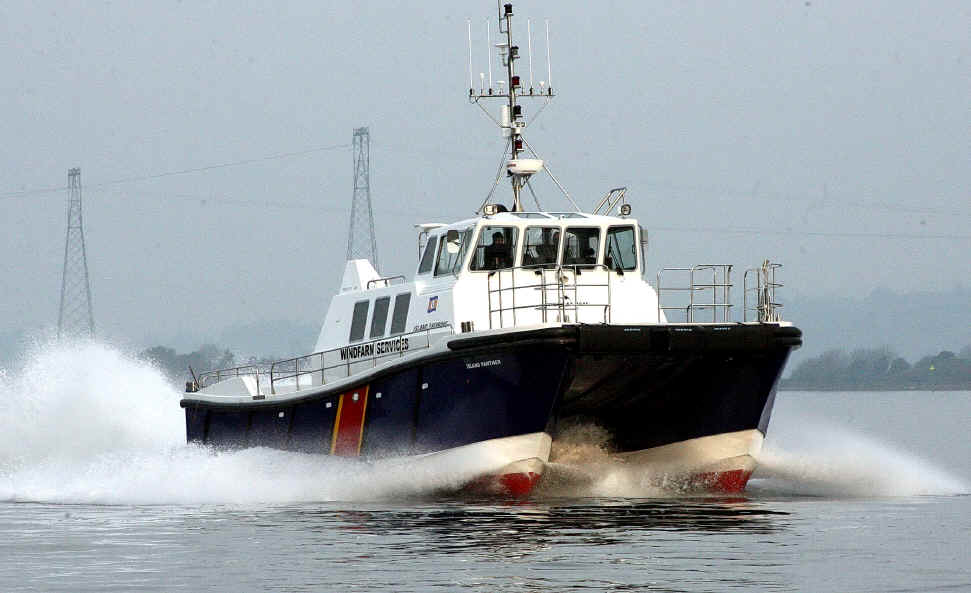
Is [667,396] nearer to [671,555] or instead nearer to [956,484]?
[956,484]

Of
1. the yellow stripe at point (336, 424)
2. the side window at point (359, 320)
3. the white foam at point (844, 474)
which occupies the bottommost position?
the white foam at point (844, 474)

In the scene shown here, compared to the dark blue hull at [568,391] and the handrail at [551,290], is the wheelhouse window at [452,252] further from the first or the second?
the dark blue hull at [568,391]

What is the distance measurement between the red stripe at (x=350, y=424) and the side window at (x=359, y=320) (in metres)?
1.85

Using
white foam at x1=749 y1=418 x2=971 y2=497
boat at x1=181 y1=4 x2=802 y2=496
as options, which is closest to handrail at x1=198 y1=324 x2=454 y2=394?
boat at x1=181 y1=4 x2=802 y2=496

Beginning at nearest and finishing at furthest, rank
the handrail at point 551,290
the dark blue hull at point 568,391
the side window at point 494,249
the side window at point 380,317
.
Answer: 1. the dark blue hull at point 568,391
2. the handrail at point 551,290
3. the side window at point 494,249
4. the side window at point 380,317

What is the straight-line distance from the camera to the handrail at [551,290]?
18.1 metres

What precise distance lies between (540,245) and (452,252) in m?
1.19

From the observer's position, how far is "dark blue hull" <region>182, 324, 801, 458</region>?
17.5 meters

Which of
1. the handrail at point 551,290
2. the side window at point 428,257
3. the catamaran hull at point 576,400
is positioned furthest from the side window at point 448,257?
the catamaran hull at point 576,400

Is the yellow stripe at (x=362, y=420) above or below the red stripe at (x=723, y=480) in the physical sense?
above

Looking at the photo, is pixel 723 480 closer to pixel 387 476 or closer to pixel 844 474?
pixel 844 474

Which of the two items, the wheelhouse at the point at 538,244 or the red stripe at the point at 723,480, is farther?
the wheelhouse at the point at 538,244

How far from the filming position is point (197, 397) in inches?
950

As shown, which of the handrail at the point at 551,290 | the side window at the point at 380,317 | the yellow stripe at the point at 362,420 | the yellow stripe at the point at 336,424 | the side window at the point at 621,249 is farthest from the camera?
the side window at the point at 380,317
